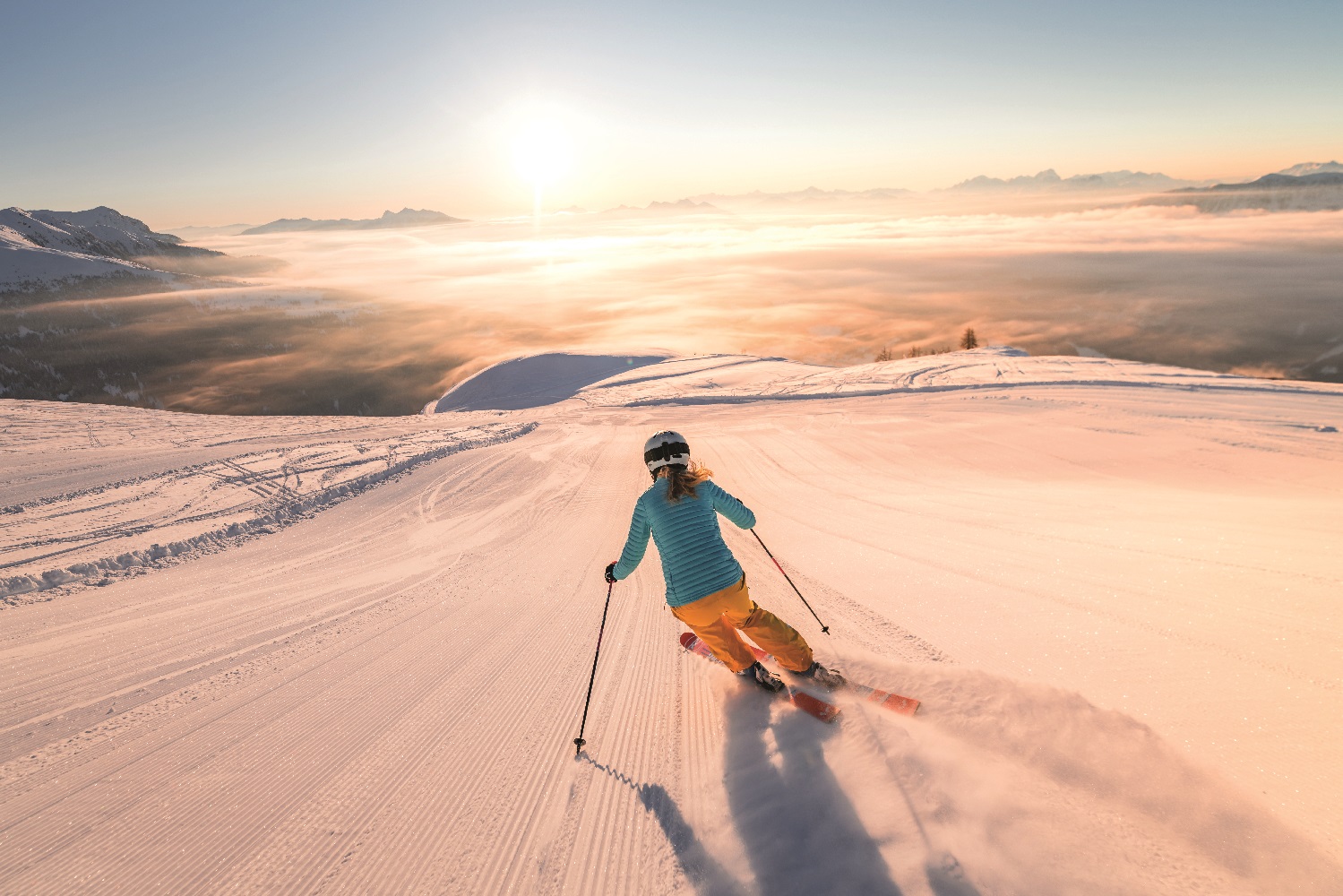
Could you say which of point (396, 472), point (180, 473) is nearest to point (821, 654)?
point (396, 472)

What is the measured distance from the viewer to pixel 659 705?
13.5ft

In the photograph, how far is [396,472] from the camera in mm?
11602

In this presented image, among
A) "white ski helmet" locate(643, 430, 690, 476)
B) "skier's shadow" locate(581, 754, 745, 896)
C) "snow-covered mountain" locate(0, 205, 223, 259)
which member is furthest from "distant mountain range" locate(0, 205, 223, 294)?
"skier's shadow" locate(581, 754, 745, 896)

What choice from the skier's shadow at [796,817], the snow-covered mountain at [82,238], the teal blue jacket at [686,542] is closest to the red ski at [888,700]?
the skier's shadow at [796,817]

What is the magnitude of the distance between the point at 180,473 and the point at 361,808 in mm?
9858

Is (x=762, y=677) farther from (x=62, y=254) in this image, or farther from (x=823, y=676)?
(x=62, y=254)

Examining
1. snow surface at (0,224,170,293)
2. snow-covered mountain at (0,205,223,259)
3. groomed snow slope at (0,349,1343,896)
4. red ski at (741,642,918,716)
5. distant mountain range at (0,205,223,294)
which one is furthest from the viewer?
snow-covered mountain at (0,205,223,259)

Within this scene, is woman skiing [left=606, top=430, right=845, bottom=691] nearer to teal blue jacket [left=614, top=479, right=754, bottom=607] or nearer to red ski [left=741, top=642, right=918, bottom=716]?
teal blue jacket [left=614, top=479, right=754, bottom=607]

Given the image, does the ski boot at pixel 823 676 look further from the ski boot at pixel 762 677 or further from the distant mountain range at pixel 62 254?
the distant mountain range at pixel 62 254

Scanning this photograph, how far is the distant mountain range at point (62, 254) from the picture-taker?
97438 mm

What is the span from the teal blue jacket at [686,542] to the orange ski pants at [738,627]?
8 cm

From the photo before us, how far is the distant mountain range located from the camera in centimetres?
9744

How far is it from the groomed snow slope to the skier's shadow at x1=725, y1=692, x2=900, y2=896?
2 cm

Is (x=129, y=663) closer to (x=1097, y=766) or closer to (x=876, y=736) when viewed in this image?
(x=876, y=736)
